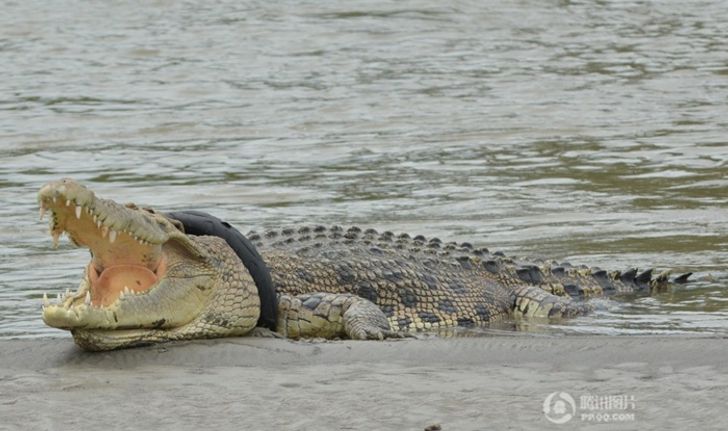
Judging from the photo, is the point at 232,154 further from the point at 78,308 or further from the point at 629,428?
the point at 629,428

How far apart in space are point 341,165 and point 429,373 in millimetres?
7986

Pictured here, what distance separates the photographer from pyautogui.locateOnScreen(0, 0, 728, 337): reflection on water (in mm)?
10562

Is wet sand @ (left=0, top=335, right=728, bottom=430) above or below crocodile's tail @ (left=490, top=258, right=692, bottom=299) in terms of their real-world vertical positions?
above

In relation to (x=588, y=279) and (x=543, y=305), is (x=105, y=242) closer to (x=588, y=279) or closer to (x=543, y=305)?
(x=543, y=305)

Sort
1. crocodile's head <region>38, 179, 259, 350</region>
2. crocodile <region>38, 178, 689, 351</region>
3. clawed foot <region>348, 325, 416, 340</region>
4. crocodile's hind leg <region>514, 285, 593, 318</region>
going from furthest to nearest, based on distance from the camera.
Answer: crocodile's hind leg <region>514, 285, 593, 318</region>, clawed foot <region>348, 325, 416, 340</region>, crocodile <region>38, 178, 689, 351</region>, crocodile's head <region>38, 179, 259, 350</region>

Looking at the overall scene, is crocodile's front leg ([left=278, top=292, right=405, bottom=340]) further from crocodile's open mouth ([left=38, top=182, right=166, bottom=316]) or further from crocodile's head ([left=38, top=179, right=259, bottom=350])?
crocodile's open mouth ([left=38, top=182, right=166, bottom=316])

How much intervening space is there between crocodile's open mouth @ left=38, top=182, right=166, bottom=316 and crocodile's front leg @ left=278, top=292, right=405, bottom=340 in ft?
2.87

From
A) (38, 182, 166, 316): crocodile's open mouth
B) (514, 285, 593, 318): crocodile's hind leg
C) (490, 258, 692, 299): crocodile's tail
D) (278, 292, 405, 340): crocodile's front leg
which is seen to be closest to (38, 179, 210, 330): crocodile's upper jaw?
(38, 182, 166, 316): crocodile's open mouth

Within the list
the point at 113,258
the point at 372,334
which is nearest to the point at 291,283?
the point at 372,334

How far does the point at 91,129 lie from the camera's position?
16.6 m

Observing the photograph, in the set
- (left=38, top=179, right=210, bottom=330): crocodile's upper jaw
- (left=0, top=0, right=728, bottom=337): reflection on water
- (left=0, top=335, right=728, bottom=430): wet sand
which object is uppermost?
(left=38, top=179, right=210, bottom=330): crocodile's upper jaw

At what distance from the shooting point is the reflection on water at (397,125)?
34.7 feet

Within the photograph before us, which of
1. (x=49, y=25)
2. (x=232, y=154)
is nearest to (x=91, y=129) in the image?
(x=232, y=154)

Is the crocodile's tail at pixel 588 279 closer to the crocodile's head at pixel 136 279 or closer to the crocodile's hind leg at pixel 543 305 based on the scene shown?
the crocodile's hind leg at pixel 543 305
